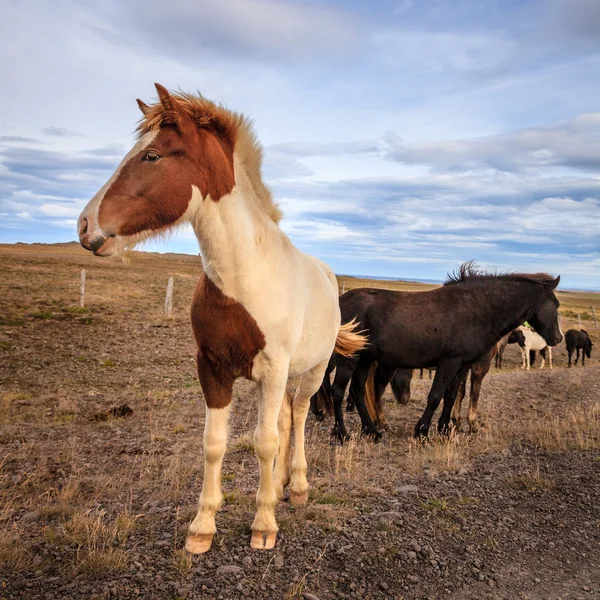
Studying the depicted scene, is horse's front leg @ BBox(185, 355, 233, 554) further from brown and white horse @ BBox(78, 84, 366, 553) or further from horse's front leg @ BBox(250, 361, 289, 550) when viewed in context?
horse's front leg @ BBox(250, 361, 289, 550)

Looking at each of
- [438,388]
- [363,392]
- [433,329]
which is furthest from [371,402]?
[433,329]

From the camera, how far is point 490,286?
8773 mm

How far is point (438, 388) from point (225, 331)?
5613 mm

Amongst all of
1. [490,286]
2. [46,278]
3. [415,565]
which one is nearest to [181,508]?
[415,565]

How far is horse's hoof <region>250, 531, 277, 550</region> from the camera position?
153 inches

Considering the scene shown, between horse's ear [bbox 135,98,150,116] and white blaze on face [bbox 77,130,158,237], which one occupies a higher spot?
horse's ear [bbox 135,98,150,116]

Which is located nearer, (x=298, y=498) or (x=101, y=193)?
(x=101, y=193)

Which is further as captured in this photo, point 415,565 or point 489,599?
point 415,565

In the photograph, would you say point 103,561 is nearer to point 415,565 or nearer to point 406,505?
Answer: point 415,565

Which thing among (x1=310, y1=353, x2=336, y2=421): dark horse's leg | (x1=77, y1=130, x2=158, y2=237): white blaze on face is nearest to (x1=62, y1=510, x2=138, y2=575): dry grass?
(x1=77, y1=130, x2=158, y2=237): white blaze on face

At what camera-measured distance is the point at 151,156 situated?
3.11m

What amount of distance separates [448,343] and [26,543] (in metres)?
6.56

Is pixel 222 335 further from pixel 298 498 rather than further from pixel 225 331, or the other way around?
pixel 298 498

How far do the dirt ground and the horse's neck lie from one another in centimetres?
211
